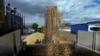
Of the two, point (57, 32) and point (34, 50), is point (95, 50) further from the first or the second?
point (34, 50)

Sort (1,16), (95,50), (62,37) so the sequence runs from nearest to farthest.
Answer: (95,50) < (62,37) < (1,16)

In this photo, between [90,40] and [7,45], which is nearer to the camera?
[7,45]

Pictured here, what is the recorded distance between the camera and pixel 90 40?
43.8ft

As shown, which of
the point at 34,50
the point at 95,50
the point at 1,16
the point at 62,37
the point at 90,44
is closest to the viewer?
the point at 95,50

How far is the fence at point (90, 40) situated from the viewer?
483 inches

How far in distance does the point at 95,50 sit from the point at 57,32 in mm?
2178

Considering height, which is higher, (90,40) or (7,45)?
(7,45)

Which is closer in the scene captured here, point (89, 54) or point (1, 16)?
point (89, 54)

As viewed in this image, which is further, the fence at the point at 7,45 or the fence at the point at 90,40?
the fence at the point at 90,40

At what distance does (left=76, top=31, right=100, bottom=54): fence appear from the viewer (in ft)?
40.2

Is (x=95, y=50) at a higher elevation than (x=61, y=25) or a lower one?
lower

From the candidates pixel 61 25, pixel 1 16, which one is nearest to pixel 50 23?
pixel 61 25

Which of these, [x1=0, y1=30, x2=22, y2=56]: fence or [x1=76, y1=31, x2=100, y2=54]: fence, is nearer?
[x1=0, y1=30, x2=22, y2=56]: fence

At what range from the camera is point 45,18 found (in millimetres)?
14297
